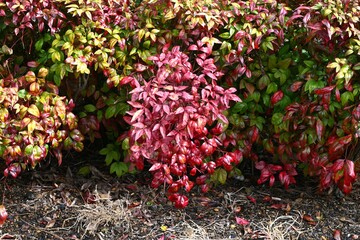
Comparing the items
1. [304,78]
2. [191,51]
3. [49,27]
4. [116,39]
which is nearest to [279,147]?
[304,78]

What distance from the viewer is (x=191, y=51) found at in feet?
10.9

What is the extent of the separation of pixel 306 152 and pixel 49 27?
159 cm

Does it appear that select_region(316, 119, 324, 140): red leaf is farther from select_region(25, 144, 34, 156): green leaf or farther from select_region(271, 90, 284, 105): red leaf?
select_region(25, 144, 34, 156): green leaf

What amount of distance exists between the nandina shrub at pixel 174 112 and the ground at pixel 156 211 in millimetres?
293

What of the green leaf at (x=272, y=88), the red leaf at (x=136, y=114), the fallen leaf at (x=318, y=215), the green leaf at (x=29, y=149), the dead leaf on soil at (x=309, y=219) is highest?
the red leaf at (x=136, y=114)

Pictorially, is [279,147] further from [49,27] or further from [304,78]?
[49,27]

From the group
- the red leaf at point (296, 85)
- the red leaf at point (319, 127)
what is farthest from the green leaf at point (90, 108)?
the red leaf at point (319, 127)

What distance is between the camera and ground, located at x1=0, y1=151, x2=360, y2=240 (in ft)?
10.8

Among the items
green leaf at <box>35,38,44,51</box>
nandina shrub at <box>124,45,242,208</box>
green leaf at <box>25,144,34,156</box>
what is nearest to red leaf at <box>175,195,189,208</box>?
nandina shrub at <box>124,45,242,208</box>

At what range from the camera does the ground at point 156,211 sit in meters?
3.29

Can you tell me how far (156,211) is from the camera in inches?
137

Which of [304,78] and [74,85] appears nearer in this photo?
[304,78]

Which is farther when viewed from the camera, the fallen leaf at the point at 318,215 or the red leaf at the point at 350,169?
the fallen leaf at the point at 318,215

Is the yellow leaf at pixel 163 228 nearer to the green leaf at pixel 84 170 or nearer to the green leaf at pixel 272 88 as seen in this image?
the green leaf at pixel 84 170
